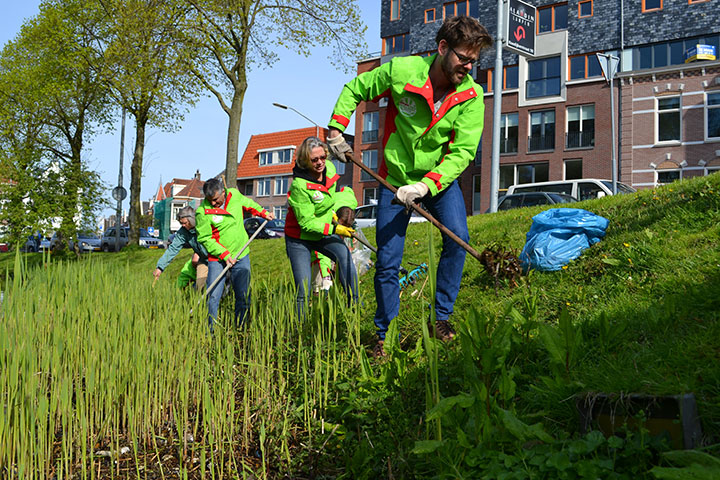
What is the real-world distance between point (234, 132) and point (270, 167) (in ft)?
124

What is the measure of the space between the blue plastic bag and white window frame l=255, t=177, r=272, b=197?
48741 millimetres

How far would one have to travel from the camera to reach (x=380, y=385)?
268 cm

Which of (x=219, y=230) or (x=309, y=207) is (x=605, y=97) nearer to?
(x=219, y=230)

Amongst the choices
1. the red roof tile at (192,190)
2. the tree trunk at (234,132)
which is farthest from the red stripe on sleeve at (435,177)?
the red roof tile at (192,190)

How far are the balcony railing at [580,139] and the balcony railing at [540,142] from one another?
30.3 inches

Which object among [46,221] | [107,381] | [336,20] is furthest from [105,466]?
[336,20]

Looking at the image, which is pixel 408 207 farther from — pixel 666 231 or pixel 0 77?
pixel 0 77

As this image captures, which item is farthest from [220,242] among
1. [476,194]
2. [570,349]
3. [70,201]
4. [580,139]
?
[476,194]

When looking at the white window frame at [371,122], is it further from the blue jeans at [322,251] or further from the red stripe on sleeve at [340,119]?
the red stripe on sleeve at [340,119]

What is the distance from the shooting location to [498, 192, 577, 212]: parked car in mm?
15699

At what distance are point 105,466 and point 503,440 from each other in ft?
5.69

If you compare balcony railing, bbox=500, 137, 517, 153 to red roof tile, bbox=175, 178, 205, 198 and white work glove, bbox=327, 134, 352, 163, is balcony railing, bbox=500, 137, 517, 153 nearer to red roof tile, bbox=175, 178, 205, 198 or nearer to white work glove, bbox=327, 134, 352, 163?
white work glove, bbox=327, 134, 352, 163

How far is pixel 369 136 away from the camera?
3872cm

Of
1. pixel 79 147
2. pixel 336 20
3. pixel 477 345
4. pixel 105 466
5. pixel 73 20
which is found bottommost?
pixel 105 466
